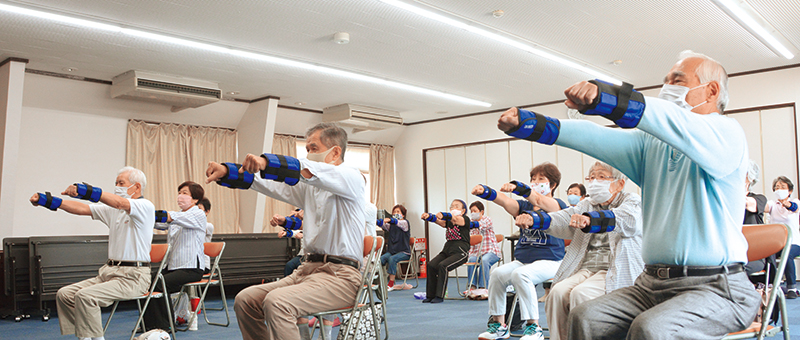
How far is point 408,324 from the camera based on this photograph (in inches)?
212

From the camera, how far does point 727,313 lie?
154 cm

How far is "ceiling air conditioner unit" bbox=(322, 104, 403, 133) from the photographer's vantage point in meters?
9.77

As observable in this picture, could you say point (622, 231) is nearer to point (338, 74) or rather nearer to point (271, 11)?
point (271, 11)

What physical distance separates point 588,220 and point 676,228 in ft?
2.40

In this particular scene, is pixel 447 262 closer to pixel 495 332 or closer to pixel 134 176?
pixel 495 332

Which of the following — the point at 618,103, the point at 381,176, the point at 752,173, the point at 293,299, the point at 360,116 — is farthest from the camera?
the point at 381,176

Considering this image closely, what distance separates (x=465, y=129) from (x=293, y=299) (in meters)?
8.96

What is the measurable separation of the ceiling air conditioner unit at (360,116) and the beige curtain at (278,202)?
2.49 feet

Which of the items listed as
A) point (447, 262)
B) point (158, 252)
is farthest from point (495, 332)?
point (447, 262)

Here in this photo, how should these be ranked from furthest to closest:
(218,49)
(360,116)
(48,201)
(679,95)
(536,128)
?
(360,116), (218,49), (48,201), (679,95), (536,128)

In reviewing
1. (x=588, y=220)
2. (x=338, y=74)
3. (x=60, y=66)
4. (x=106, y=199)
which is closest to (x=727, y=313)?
(x=588, y=220)

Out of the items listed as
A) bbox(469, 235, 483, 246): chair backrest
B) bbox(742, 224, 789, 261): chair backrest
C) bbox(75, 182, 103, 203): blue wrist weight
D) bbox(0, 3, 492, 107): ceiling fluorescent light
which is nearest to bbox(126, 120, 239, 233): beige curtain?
bbox(0, 3, 492, 107): ceiling fluorescent light

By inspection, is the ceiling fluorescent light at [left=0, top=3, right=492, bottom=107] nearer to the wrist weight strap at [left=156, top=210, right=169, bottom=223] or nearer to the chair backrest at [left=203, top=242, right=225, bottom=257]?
the chair backrest at [left=203, top=242, right=225, bottom=257]

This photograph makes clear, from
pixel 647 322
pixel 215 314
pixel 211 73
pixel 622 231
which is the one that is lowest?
pixel 215 314
